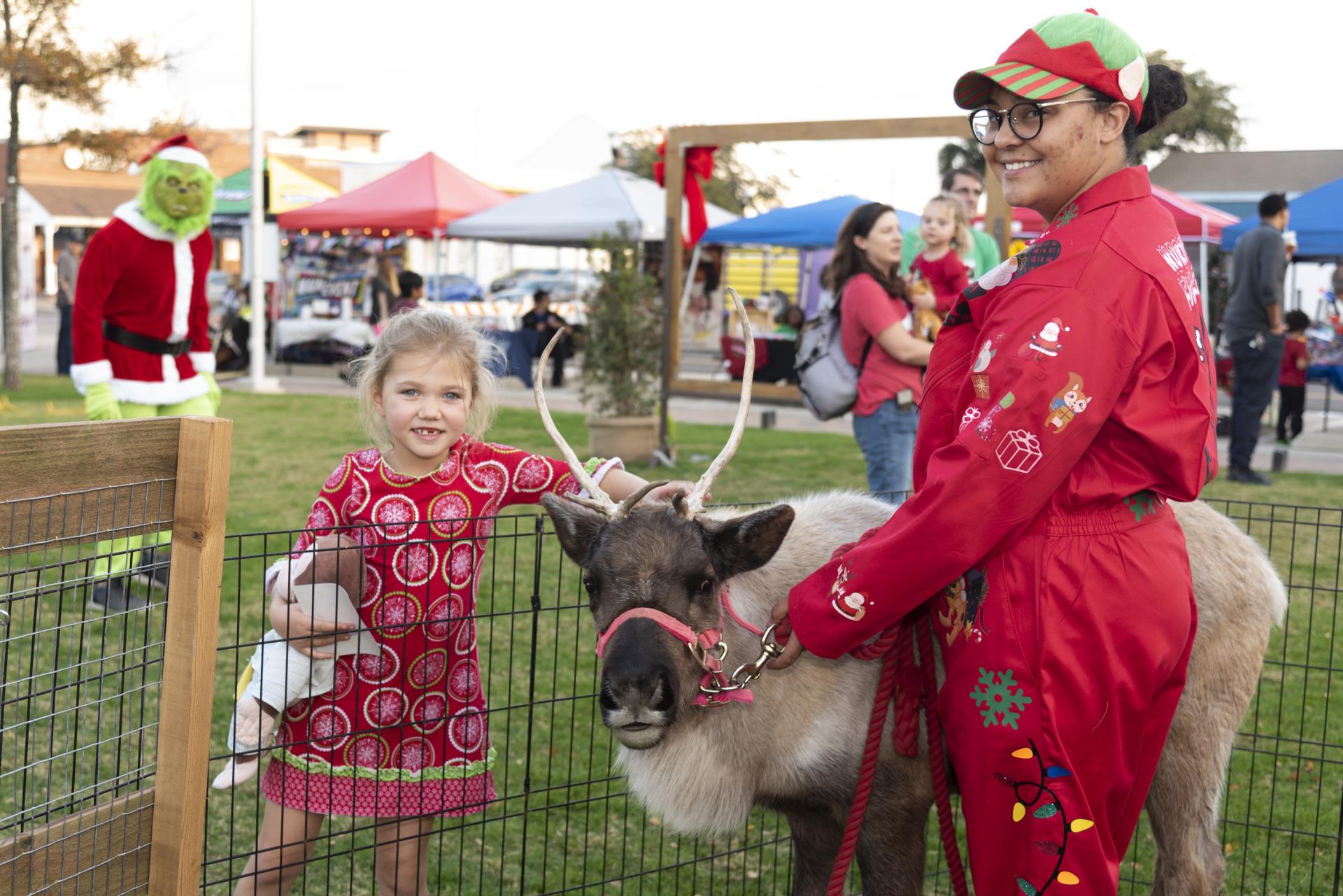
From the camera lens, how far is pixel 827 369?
22.1 feet

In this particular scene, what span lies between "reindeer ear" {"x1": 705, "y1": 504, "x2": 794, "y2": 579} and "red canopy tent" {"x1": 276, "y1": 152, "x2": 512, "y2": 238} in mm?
18441

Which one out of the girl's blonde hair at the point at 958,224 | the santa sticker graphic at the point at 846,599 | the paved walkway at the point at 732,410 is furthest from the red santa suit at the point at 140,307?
the santa sticker graphic at the point at 846,599

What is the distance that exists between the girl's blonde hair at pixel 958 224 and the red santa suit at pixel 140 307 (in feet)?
14.2

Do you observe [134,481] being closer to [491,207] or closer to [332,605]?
[332,605]

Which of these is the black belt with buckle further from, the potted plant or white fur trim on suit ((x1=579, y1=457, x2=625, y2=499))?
the potted plant

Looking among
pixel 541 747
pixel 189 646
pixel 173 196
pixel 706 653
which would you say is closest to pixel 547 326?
pixel 173 196

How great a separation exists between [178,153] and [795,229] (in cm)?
1064

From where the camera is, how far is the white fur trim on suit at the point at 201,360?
7.34 meters

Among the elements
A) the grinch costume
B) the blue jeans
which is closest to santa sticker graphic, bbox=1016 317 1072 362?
the blue jeans

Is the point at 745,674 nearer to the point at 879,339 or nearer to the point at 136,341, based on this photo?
the point at 879,339

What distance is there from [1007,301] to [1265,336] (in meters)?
10.2

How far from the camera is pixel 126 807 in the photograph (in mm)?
2650

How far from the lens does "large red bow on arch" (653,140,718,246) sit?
Answer: 1209 centimetres

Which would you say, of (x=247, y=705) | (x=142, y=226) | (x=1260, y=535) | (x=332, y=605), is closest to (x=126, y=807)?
(x=247, y=705)
